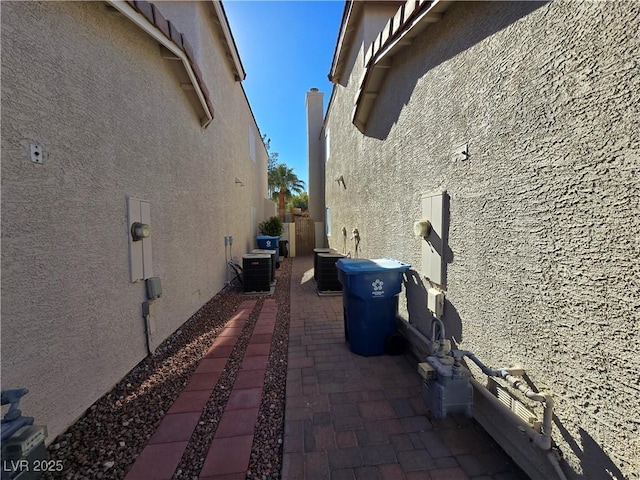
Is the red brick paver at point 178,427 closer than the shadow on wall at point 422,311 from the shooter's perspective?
Yes

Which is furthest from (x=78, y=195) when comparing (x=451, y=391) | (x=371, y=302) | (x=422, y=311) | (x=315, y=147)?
(x=315, y=147)

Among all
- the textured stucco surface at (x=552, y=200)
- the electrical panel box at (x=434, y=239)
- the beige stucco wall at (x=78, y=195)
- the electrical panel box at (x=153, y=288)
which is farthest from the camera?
the electrical panel box at (x=153, y=288)

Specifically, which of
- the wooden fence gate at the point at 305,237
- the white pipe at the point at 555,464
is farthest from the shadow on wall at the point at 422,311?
the wooden fence gate at the point at 305,237

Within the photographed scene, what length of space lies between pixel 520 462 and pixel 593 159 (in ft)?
7.66

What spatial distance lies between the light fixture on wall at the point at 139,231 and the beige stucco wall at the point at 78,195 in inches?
4.9

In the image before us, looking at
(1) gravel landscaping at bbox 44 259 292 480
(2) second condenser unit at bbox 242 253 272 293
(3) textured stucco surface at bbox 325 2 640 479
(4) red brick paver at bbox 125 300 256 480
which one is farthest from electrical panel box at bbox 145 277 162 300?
(3) textured stucco surface at bbox 325 2 640 479

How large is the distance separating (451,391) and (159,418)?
2.94 metres

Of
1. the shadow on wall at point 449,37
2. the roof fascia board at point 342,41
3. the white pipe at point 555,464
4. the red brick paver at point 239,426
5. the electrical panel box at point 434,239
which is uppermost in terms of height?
the roof fascia board at point 342,41

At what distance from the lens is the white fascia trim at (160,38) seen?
310 centimetres

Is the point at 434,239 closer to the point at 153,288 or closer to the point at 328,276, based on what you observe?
the point at 153,288

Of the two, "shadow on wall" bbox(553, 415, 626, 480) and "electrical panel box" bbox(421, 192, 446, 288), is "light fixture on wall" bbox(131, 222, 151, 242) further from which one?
"shadow on wall" bbox(553, 415, 626, 480)

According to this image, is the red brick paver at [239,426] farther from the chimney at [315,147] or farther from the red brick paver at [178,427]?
the chimney at [315,147]

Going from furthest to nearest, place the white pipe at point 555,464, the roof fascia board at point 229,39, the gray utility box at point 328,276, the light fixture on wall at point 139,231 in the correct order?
the gray utility box at point 328,276 < the roof fascia board at point 229,39 < the light fixture on wall at point 139,231 < the white pipe at point 555,464

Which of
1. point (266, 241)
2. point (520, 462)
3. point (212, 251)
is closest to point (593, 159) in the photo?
point (520, 462)
